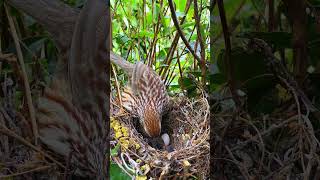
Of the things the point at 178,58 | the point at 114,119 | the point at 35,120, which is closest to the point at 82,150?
the point at 35,120

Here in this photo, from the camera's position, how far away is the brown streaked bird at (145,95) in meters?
1.00

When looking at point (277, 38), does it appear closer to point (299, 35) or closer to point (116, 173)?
point (299, 35)

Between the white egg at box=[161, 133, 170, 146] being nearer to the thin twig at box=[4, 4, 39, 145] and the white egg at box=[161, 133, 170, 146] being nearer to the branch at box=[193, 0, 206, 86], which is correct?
the branch at box=[193, 0, 206, 86]

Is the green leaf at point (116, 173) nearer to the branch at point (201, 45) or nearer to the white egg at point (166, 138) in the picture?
the white egg at point (166, 138)

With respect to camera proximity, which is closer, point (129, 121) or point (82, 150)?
point (82, 150)

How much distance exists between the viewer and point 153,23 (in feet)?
3.49

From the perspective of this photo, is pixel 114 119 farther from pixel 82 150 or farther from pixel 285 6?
pixel 285 6

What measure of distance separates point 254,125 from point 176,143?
279 mm

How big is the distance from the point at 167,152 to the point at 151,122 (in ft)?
0.26

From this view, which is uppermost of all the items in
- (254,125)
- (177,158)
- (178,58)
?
(178,58)

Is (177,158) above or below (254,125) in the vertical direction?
below

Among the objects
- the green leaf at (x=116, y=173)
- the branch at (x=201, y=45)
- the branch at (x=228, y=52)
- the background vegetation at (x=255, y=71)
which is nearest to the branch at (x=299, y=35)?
the background vegetation at (x=255, y=71)

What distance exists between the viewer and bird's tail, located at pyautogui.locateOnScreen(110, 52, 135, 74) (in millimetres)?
973

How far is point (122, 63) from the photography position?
98cm
